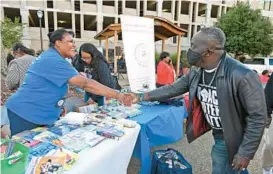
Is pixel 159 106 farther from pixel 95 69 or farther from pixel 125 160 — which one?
pixel 125 160

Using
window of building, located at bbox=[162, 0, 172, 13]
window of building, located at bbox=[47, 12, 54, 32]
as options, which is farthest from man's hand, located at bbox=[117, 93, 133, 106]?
window of building, located at bbox=[162, 0, 172, 13]

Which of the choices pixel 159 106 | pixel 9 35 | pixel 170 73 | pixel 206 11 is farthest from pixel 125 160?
pixel 206 11

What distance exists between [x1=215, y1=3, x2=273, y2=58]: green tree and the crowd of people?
17866 mm

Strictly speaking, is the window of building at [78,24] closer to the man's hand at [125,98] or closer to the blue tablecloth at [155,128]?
the blue tablecloth at [155,128]

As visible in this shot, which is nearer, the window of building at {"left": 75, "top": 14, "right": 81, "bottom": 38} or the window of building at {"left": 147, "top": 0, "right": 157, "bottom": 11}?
the window of building at {"left": 75, "top": 14, "right": 81, "bottom": 38}

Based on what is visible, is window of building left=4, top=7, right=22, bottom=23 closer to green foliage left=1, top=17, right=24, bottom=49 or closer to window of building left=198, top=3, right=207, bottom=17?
green foliage left=1, top=17, right=24, bottom=49

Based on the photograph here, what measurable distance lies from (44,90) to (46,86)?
0.11ft

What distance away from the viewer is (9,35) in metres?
10.9

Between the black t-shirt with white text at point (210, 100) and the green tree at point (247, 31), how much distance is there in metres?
18.0

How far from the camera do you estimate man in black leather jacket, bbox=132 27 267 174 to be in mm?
1335

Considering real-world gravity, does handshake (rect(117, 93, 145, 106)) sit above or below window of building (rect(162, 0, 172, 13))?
below

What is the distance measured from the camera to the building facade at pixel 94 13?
738 inches

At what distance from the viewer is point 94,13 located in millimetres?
20391

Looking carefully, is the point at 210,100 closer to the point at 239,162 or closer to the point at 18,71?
the point at 239,162
